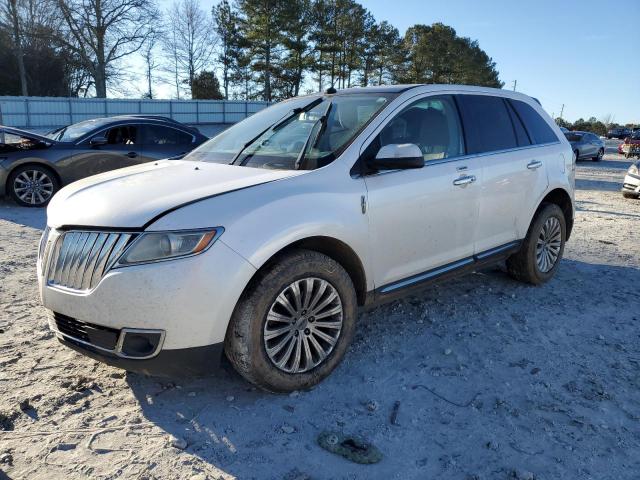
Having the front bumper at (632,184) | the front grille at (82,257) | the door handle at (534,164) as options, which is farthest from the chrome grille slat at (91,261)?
A: the front bumper at (632,184)

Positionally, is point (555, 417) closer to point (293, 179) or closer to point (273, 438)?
point (273, 438)

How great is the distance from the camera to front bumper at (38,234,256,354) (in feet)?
8.41

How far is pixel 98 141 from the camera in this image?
359 inches

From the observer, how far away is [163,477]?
240 centimetres

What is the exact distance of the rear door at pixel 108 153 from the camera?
8969mm

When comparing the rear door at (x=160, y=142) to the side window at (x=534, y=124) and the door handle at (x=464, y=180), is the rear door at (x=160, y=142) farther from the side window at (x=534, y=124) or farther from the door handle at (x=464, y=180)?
the door handle at (x=464, y=180)

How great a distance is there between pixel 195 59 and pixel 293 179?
50167 millimetres

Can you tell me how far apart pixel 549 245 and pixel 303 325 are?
324 cm

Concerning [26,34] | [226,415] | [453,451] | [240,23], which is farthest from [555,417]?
[240,23]

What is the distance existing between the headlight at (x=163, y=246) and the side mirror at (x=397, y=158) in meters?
1.29

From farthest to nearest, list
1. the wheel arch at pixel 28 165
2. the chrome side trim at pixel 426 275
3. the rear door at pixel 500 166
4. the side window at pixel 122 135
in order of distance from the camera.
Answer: the side window at pixel 122 135, the wheel arch at pixel 28 165, the rear door at pixel 500 166, the chrome side trim at pixel 426 275

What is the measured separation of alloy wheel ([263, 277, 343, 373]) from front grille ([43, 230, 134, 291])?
90cm

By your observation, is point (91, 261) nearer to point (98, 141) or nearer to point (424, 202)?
point (424, 202)

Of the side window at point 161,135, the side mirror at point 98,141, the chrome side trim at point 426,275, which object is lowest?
the chrome side trim at point 426,275
